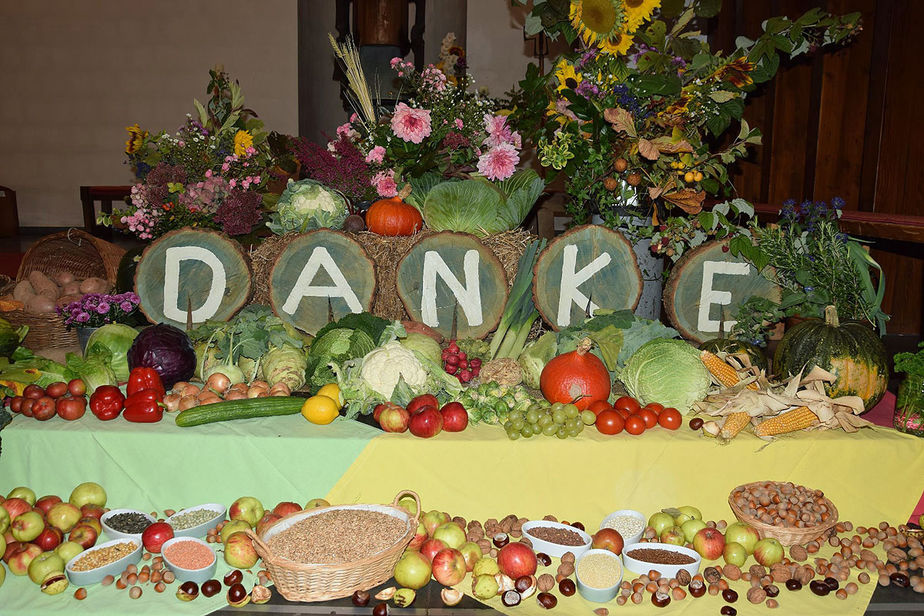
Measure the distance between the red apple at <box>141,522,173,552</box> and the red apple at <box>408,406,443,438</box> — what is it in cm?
89

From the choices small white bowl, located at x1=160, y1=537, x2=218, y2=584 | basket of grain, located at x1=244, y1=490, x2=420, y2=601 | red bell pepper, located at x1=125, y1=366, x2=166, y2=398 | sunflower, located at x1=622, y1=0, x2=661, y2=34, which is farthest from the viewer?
sunflower, located at x1=622, y1=0, x2=661, y2=34

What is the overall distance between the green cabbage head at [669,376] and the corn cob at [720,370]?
0.03m

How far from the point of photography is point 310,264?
317 cm

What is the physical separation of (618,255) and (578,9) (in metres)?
1.17

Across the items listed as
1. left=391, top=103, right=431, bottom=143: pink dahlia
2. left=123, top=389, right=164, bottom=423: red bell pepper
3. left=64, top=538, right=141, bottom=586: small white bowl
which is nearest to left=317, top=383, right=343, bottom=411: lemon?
left=123, top=389, right=164, bottom=423: red bell pepper

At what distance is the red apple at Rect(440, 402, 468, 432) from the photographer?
7.95 ft

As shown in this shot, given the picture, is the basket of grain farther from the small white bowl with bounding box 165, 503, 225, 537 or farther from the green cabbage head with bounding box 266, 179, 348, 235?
the green cabbage head with bounding box 266, 179, 348, 235

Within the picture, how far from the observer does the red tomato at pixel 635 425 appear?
2379 millimetres

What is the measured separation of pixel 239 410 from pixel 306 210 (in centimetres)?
125

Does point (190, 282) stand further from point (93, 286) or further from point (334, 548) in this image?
point (334, 548)

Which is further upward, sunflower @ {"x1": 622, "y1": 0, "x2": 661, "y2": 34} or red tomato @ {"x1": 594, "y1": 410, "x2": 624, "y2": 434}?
sunflower @ {"x1": 622, "y1": 0, "x2": 661, "y2": 34}

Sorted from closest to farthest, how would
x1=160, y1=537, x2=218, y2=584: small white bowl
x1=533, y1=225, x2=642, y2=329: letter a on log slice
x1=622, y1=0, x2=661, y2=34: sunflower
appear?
x1=160, y1=537, x2=218, y2=584: small white bowl → x1=622, y1=0, x2=661, y2=34: sunflower → x1=533, y1=225, x2=642, y2=329: letter a on log slice

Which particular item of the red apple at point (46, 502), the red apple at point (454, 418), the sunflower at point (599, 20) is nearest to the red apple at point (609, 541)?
the red apple at point (454, 418)

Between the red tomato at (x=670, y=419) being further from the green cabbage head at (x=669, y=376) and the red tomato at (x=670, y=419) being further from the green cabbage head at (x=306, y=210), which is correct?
the green cabbage head at (x=306, y=210)
